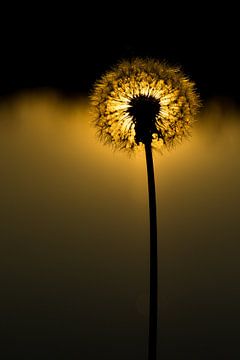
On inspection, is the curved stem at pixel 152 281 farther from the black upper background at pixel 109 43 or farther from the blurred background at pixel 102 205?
the black upper background at pixel 109 43

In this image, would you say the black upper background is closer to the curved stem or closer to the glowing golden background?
the glowing golden background

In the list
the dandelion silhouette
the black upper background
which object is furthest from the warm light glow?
the black upper background

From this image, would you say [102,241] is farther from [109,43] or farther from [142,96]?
[109,43]

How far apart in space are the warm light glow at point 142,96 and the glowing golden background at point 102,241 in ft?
0.26

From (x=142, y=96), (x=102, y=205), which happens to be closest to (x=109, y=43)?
(x=142, y=96)

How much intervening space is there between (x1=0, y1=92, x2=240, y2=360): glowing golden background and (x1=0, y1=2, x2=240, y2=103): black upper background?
66 mm

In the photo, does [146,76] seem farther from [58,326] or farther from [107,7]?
[58,326]

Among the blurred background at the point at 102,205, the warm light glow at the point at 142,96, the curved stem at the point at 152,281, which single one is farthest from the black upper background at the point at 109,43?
the curved stem at the point at 152,281

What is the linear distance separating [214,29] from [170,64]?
185mm

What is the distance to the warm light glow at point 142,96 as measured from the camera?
101 centimetres

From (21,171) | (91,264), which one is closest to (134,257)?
(91,264)

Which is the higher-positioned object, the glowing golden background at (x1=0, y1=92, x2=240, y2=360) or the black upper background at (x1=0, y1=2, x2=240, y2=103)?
the black upper background at (x1=0, y1=2, x2=240, y2=103)

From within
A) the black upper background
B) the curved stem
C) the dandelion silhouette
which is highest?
the black upper background

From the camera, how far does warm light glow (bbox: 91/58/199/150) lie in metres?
1.01
